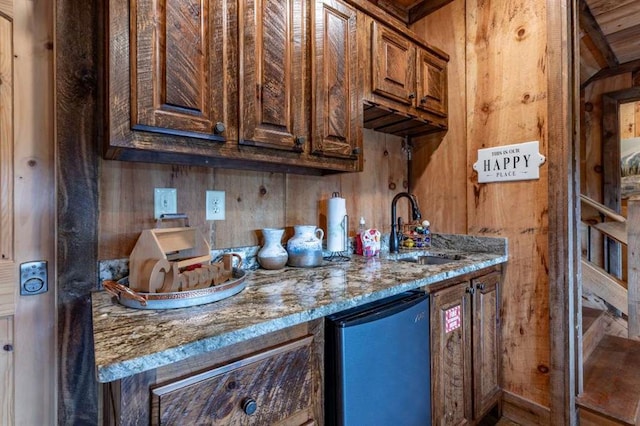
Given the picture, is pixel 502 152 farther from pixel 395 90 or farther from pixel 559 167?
pixel 395 90

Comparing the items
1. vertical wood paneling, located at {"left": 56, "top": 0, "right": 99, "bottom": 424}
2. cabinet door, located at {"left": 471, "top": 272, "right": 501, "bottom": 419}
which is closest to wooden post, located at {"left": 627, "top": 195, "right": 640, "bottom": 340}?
cabinet door, located at {"left": 471, "top": 272, "right": 501, "bottom": 419}

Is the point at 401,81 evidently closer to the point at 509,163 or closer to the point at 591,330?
the point at 509,163

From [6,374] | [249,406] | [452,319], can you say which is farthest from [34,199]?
[452,319]

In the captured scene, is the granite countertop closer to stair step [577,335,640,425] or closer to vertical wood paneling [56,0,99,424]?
vertical wood paneling [56,0,99,424]

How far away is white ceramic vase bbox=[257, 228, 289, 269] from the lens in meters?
1.45

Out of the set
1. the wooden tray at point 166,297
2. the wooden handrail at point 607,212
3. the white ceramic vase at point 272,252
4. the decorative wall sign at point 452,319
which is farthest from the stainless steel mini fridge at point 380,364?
the wooden handrail at point 607,212

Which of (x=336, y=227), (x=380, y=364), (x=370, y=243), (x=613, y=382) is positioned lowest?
(x=613, y=382)

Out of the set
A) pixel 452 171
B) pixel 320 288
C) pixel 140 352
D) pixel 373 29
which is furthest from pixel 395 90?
pixel 140 352

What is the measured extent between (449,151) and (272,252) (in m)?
1.42

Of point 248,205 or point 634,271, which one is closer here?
point 248,205

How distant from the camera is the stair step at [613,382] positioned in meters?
1.52

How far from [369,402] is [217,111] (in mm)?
1141

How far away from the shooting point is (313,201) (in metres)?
1.81

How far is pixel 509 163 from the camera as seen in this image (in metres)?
1.81
